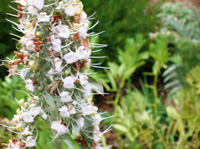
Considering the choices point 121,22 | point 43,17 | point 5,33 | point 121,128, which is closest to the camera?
point 43,17

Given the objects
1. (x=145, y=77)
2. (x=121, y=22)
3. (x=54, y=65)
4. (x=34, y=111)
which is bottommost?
(x=145, y=77)

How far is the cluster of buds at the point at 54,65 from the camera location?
62 centimetres

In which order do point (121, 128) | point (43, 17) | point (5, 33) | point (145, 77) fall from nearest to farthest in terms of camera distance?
point (43, 17) → point (121, 128) → point (5, 33) → point (145, 77)

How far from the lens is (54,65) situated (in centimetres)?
63

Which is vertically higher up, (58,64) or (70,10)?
(70,10)

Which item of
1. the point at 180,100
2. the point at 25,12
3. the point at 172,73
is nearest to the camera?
the point at 25,12

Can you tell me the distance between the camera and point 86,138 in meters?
0.73

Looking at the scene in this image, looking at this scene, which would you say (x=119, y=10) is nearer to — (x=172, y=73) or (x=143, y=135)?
(x=172, y=73)

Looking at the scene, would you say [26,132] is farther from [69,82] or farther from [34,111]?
[69,82]

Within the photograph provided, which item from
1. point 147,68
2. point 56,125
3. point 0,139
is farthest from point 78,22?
point 147,68

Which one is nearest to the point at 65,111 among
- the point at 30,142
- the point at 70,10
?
the point at 30,142

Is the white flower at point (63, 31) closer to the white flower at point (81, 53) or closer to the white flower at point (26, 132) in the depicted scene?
the white flower at point (81, 53)

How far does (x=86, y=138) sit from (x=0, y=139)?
113cm

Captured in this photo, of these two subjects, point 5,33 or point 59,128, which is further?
point 5,33
